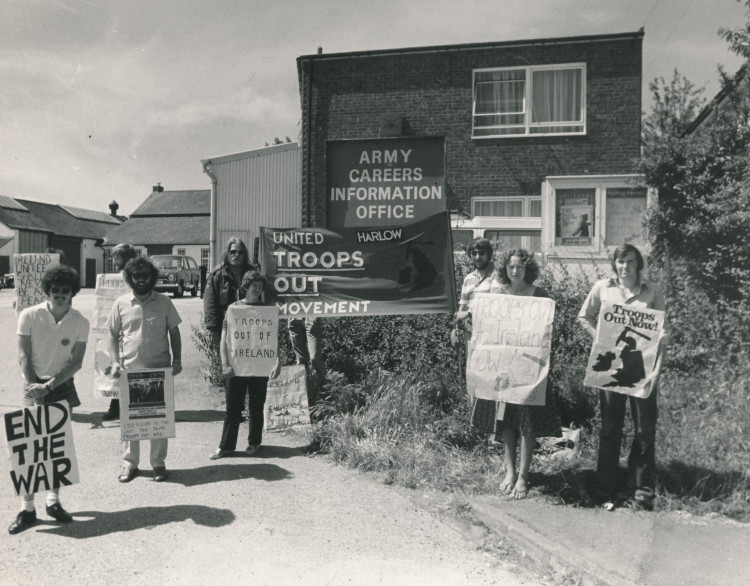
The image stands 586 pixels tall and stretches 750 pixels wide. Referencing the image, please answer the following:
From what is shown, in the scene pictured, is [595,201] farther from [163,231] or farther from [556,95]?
[163,231]

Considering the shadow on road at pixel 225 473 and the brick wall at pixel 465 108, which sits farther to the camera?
the brick wall at pixel 465 108

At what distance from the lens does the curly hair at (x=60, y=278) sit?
4473 millimetres

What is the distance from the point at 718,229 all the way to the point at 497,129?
8.88 metres

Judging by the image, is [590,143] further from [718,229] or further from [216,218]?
[216,218]

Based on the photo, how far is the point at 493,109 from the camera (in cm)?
1647

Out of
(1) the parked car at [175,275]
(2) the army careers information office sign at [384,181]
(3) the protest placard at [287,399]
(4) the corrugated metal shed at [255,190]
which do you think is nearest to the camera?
(3) the protest placard at [287,399]

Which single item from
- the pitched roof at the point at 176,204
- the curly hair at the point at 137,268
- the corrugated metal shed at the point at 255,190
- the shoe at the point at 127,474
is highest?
the pitched roof at the point at 176,204

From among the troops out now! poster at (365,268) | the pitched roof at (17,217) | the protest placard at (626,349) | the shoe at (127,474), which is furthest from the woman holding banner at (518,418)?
the pitched roof at (17,217)

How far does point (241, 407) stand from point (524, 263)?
2.81 m

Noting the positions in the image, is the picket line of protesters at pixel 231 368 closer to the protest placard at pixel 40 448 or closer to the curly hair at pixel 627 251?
the curly hair at pixel 627 251

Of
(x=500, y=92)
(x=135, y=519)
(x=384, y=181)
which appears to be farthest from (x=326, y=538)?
(x=500, y=92)

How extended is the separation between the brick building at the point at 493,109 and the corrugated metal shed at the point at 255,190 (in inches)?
60.5

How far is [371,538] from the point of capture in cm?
425

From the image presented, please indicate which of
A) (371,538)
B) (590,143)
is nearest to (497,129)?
(590,143)
